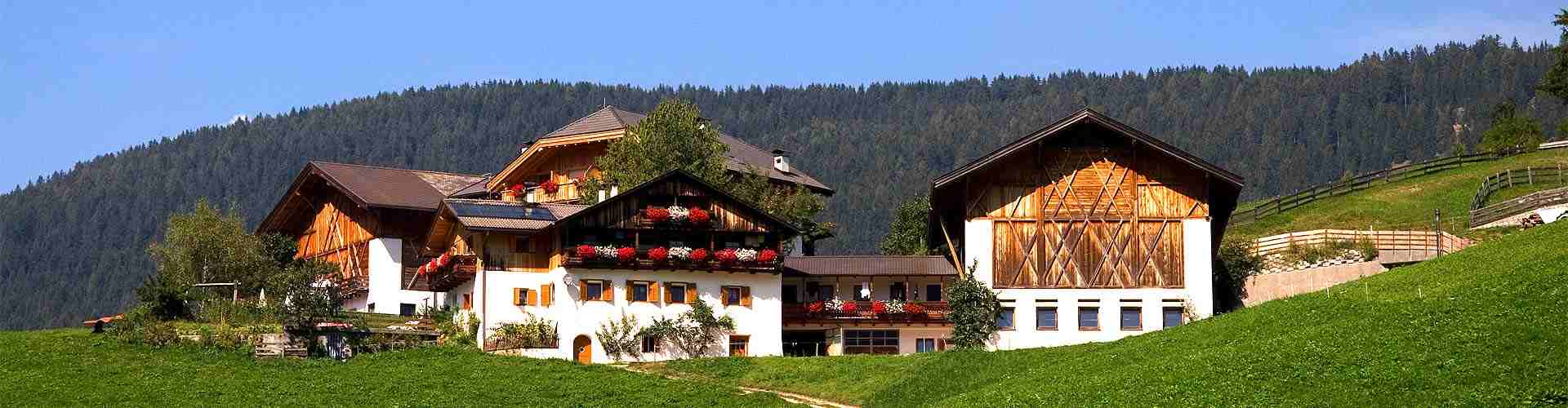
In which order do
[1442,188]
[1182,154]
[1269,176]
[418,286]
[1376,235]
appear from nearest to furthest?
1. [1182,154]
2. [1376,235]
3. [418,286]
4. [1442,188]
5. [1269,176]

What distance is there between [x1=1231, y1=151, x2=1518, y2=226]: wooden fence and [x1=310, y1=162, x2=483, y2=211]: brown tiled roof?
3739cm

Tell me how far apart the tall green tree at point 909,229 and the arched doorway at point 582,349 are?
77.8ft

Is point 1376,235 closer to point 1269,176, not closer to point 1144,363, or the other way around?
point 1144,363

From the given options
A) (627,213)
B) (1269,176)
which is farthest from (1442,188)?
(1269,176)

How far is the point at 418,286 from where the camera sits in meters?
78.1

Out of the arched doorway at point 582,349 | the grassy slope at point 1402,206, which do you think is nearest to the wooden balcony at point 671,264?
the arched doorway at point 582,349

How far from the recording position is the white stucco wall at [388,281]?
79.4m

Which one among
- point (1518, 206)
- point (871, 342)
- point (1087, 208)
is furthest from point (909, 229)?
point (1518, 206)

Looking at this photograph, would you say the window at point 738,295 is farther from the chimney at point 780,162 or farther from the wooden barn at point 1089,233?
the chimney at point 780,162

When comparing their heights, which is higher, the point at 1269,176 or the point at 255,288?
the point at 1269,176

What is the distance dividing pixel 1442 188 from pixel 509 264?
48.0m

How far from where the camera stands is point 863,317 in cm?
6731

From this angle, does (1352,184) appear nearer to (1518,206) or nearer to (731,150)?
(1518,206)

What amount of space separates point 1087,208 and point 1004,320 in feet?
15.6
